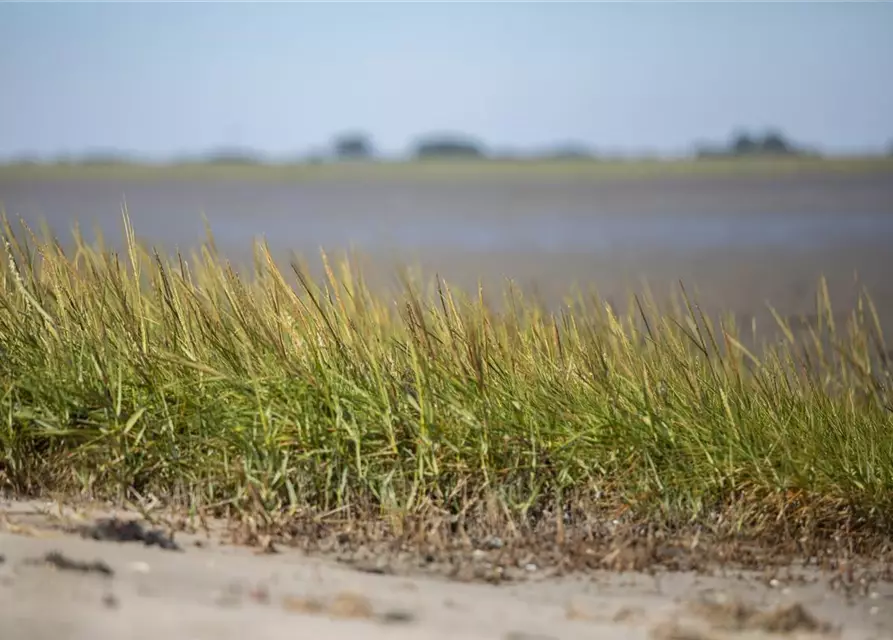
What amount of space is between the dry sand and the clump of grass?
35 cm

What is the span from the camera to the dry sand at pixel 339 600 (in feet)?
8.24

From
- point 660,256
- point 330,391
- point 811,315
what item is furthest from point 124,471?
point 660,256

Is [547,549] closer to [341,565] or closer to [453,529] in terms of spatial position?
[453,529]

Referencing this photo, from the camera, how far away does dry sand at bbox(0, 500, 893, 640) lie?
2.51 metres

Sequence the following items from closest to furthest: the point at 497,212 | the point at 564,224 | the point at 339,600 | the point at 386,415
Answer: the point at 339,600 → the point at 386,415 → the point at 564,224 → the point at 497,212

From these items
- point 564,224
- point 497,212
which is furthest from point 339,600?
point 497,212

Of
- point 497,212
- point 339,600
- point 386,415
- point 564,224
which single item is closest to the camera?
point 339,600

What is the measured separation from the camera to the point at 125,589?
2.67 m

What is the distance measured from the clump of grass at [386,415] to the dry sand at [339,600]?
1.14 feet

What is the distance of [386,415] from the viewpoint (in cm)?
359

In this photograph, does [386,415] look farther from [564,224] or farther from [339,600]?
[564,224]

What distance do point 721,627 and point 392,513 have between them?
42.1 inches

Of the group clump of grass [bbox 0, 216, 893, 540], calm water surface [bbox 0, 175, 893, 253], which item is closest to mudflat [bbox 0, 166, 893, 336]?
calm water surface [bbox 0, 175, 893, 253]

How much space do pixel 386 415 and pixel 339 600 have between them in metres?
0.94
